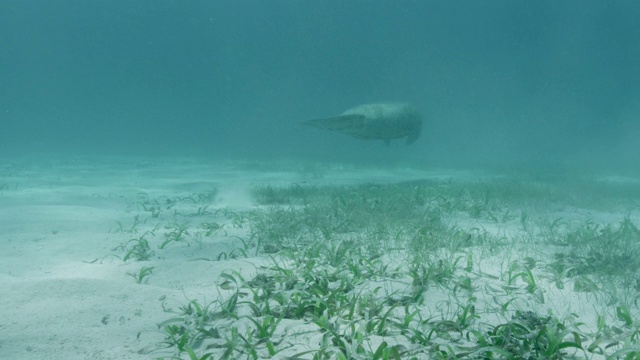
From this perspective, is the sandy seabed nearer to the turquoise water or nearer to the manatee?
the manatee

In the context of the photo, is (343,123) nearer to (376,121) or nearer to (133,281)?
(376,121)

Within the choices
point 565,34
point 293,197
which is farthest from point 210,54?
point 293,197

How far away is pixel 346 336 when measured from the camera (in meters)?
2.47

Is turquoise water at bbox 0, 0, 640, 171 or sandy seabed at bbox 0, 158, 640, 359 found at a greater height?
turquoise water at bbox 0, 0, 640, 171

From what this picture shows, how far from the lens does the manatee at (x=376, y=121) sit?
1109cm

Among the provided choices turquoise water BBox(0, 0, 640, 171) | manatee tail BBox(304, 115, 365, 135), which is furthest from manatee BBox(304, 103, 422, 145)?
turquoise water BBox(0, 0, 640, 171)

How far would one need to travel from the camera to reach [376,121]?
38.9 ft

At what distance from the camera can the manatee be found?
1109 cm

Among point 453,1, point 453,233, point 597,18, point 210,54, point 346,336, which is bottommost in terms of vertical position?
point 346,336

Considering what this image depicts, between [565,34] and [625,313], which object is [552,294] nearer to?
[625,313]

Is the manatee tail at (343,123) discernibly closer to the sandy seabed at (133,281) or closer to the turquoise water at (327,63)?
the sandy seabed at (133,281)

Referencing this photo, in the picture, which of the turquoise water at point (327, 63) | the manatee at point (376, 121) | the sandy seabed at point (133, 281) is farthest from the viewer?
the turquoise water at point (327, 63)

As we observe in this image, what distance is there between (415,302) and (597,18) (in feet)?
329

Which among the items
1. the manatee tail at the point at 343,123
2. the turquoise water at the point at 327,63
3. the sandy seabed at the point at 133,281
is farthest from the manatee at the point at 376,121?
the turquoise water at the point at 327,63
